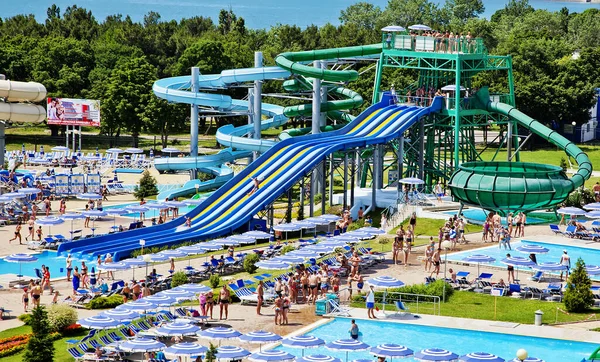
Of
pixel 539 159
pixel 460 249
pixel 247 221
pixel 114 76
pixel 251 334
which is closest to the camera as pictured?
pixel 251 334

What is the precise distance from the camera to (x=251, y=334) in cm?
3872

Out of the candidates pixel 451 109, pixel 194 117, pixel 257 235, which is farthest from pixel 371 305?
pixel 194 117

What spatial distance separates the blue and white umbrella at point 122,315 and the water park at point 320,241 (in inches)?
3.9

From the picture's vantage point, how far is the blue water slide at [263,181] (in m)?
60.8

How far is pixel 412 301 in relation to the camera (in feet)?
157

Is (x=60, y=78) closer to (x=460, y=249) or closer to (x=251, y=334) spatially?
(x=460, y=249)

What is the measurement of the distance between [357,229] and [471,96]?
67.4ft

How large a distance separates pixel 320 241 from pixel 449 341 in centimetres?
1678

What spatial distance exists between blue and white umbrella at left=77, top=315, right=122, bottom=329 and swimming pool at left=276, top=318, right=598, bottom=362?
604 centimetres

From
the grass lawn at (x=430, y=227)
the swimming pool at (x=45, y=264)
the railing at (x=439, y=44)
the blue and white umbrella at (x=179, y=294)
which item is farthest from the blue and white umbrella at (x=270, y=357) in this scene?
the railing at (x=439, y=44)

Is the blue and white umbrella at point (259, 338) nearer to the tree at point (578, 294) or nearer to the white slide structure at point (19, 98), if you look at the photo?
the tree at point (578, 294)

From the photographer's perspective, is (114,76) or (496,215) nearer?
(496,215)

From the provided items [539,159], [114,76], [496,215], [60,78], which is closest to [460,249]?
[496,215]

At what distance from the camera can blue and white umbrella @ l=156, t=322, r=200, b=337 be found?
131 feet
